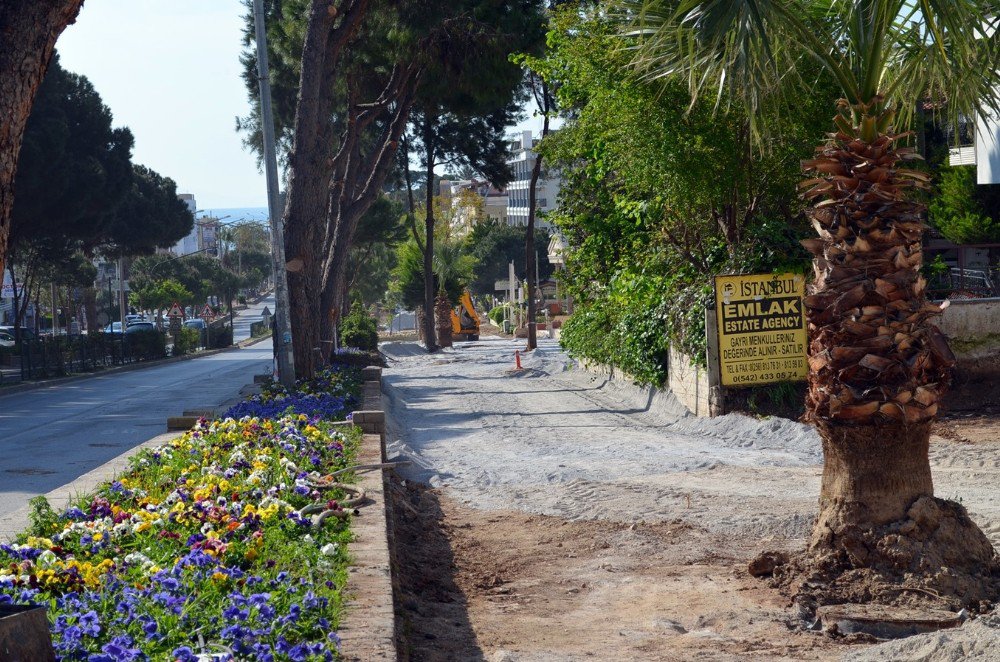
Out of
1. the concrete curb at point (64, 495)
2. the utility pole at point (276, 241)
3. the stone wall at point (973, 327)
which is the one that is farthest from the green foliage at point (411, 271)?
the concrete curb at point (64, 495)

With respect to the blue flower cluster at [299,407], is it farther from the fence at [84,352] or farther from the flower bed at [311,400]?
the fence at [84,352]

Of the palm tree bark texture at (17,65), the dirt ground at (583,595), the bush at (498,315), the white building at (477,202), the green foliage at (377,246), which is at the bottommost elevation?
the dirt ground at (583,595)

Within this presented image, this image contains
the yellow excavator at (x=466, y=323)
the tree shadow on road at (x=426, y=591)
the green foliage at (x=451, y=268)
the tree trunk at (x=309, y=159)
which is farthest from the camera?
the yellow excavator at (x=466, y=323)

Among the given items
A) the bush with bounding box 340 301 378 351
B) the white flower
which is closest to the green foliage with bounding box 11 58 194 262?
the bush with bounding box 340 301 378 351

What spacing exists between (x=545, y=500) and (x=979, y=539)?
14.8 ft

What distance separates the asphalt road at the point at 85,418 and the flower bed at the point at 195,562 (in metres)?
3.94

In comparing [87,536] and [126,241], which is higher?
[126,241]

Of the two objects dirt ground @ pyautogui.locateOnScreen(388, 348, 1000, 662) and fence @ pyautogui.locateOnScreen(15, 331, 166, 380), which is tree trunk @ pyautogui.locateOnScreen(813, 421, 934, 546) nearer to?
dirt ground @ pyautogui.locateOnScreen(388, 348, 1000, 662)

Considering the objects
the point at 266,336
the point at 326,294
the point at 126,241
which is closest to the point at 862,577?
the point at 326,294

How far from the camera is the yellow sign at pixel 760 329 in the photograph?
15312 mm

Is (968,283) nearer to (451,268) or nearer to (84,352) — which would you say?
(84,352)

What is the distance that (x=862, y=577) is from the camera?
22.0 feet

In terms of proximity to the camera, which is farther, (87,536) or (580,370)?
(580,370)

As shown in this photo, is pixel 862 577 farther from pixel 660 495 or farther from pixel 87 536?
pixel 87 536
